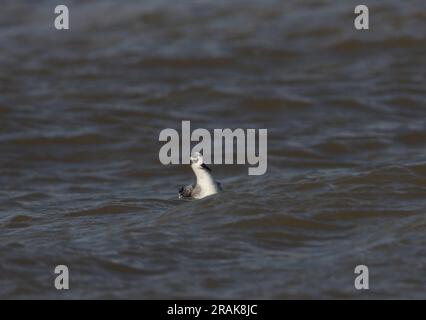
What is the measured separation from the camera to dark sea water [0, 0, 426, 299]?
7.94 metres

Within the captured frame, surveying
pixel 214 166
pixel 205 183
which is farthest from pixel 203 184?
pixel 214 166

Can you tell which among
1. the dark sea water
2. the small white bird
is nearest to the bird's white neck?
the small white bird

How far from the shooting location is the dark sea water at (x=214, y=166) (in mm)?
7941

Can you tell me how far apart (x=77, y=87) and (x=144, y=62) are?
1.41 meters

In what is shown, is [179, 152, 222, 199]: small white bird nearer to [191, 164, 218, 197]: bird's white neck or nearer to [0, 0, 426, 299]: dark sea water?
[191, 164, 218, 197]: bird's white neck

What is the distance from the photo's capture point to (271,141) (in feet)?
41.1

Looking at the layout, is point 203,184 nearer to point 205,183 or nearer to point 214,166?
point 205,183

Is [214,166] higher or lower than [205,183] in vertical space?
higher

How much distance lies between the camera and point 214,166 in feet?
38.4

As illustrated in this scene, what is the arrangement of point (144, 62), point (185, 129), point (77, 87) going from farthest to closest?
point (144, 62), point (77, 87), point (185, 129)

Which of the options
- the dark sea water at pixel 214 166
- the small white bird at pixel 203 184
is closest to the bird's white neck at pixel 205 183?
the small white bird at pixel 203 184

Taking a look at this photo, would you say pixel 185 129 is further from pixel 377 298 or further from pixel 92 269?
pixel 377 298

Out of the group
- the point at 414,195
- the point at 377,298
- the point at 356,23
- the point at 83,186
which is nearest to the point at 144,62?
the point at 356,23
